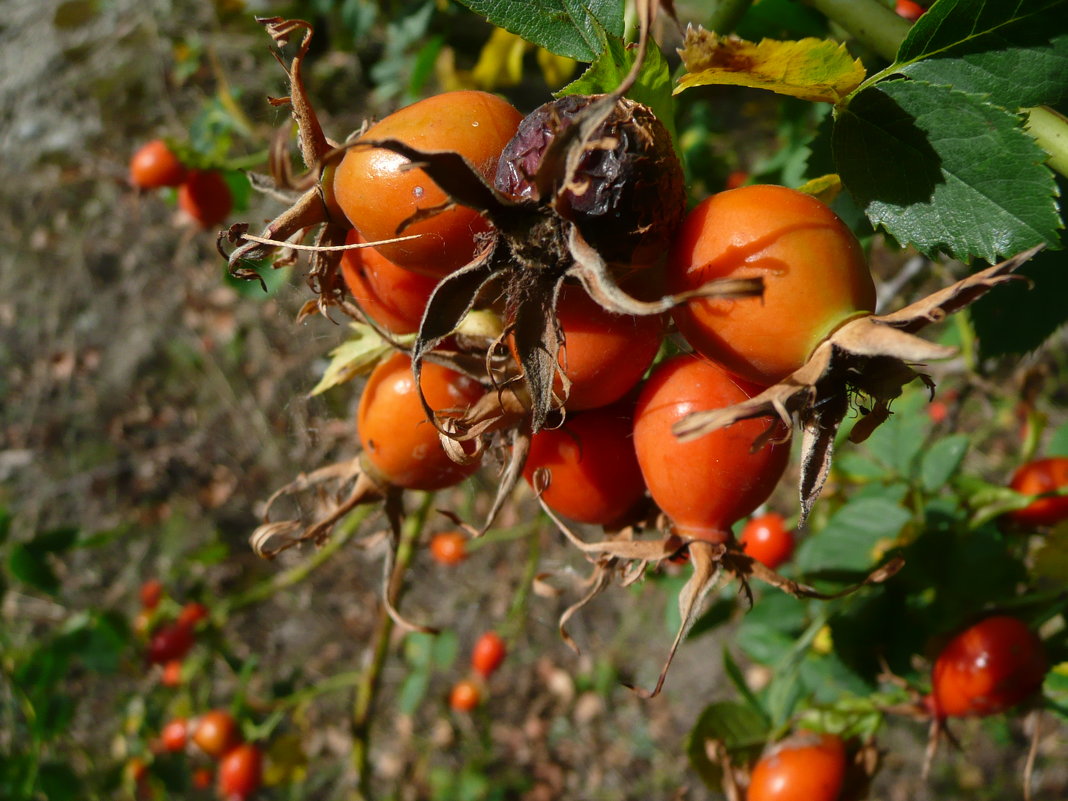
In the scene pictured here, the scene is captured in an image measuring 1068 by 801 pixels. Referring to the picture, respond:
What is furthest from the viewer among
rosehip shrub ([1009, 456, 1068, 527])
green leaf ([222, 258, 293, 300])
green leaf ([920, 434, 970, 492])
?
green leaf ([920, 434, 970, 492])

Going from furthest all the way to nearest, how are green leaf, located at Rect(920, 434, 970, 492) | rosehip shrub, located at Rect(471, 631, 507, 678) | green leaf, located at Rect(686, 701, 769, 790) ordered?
rosehip shrub, located at Rect(471, 631, 507, 678), green leaf, located at Rect(920, 434, 970, 492), green leaf, located at Rect(686, 701, 769, 790)

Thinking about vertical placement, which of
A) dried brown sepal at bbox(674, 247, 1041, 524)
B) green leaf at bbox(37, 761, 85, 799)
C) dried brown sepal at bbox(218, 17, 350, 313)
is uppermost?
dried brown sepal at bbox(218, 17, 350, 313)

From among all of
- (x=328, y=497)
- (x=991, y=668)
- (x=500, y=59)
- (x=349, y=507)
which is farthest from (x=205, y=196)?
(x=991, y=668)

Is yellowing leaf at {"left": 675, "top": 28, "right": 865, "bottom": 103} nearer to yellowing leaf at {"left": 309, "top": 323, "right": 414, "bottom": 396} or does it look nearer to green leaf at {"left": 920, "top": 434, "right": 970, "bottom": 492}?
yellowing leaf at {"left": 309, "top": 323, "right": 414, "bottom": 396}

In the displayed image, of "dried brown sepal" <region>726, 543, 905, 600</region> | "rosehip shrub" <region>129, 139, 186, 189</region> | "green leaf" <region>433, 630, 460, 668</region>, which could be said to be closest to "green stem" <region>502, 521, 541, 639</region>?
"green leaf" <region>433, 630, 460, 668</region>

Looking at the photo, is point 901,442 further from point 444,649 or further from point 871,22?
point 444,649

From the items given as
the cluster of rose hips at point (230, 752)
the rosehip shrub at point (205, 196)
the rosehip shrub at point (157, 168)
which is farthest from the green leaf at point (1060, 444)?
the cluster of rose hips at point (230, 752)
